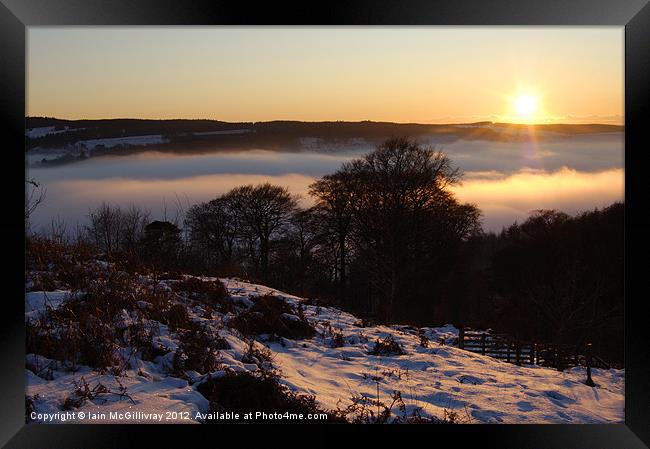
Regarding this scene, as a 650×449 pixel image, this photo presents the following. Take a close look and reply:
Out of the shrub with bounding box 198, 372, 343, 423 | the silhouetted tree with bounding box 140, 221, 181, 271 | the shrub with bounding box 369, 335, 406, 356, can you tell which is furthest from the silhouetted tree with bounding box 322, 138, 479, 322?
the shrub with bounding box 198, 372, 343, 423

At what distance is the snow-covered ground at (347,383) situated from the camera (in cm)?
401

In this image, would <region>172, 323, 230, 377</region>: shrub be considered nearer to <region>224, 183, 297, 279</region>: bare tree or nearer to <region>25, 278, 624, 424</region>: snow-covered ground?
<region>25, 278, 624, 424</region>: snow-covered ground

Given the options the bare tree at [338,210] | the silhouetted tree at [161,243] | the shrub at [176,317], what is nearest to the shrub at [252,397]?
the shrub at [176,317]

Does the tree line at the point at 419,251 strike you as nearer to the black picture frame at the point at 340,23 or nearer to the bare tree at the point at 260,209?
the bare tree at the point at 260,209

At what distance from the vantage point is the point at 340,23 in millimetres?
3914

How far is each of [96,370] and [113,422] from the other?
0.52 metres

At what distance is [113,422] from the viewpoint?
3.90 m

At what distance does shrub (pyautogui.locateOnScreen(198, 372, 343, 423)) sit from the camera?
4.23 meters

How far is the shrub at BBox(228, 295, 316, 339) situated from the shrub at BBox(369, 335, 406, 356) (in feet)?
2.73

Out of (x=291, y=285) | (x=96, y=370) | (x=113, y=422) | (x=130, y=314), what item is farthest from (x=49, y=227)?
(x=291, y=285)

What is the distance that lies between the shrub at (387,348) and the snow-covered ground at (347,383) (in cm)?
11

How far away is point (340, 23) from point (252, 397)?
2962 mm

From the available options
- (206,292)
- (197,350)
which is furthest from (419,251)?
(197,350)

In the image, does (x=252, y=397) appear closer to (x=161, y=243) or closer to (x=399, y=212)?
(x=161, y=243)
